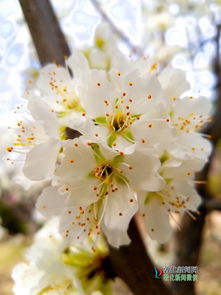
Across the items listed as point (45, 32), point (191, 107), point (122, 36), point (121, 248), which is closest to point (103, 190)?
point (121, 248)

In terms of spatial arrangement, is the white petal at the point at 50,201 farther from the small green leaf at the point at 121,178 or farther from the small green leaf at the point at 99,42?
the small green leaf at the point at 99,42

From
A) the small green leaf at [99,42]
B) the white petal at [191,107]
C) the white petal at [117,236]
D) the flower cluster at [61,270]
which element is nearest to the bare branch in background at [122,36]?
the small green leaf at [99,42]

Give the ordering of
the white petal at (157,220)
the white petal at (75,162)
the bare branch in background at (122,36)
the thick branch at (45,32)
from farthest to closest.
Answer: the bare branch in background at (122,36), the thick branch at (45,32), the white petal at (157,220), the white petal at (75,162)

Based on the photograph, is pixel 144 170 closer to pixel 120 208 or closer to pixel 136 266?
pixel 120 208

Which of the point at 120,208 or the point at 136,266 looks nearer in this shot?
the point at 120,208

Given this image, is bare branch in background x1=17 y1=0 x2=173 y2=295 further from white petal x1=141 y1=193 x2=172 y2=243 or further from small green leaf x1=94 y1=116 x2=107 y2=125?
small green leaf x1=94 y1=116 x2=107 y2=125

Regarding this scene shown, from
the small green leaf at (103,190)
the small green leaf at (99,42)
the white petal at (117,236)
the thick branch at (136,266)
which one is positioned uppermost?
the small green leaf at (99,42)

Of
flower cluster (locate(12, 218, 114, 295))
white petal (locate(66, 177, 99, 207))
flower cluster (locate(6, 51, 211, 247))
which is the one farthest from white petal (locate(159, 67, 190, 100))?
flower cluster (locate(12, 218, 114, 295))
